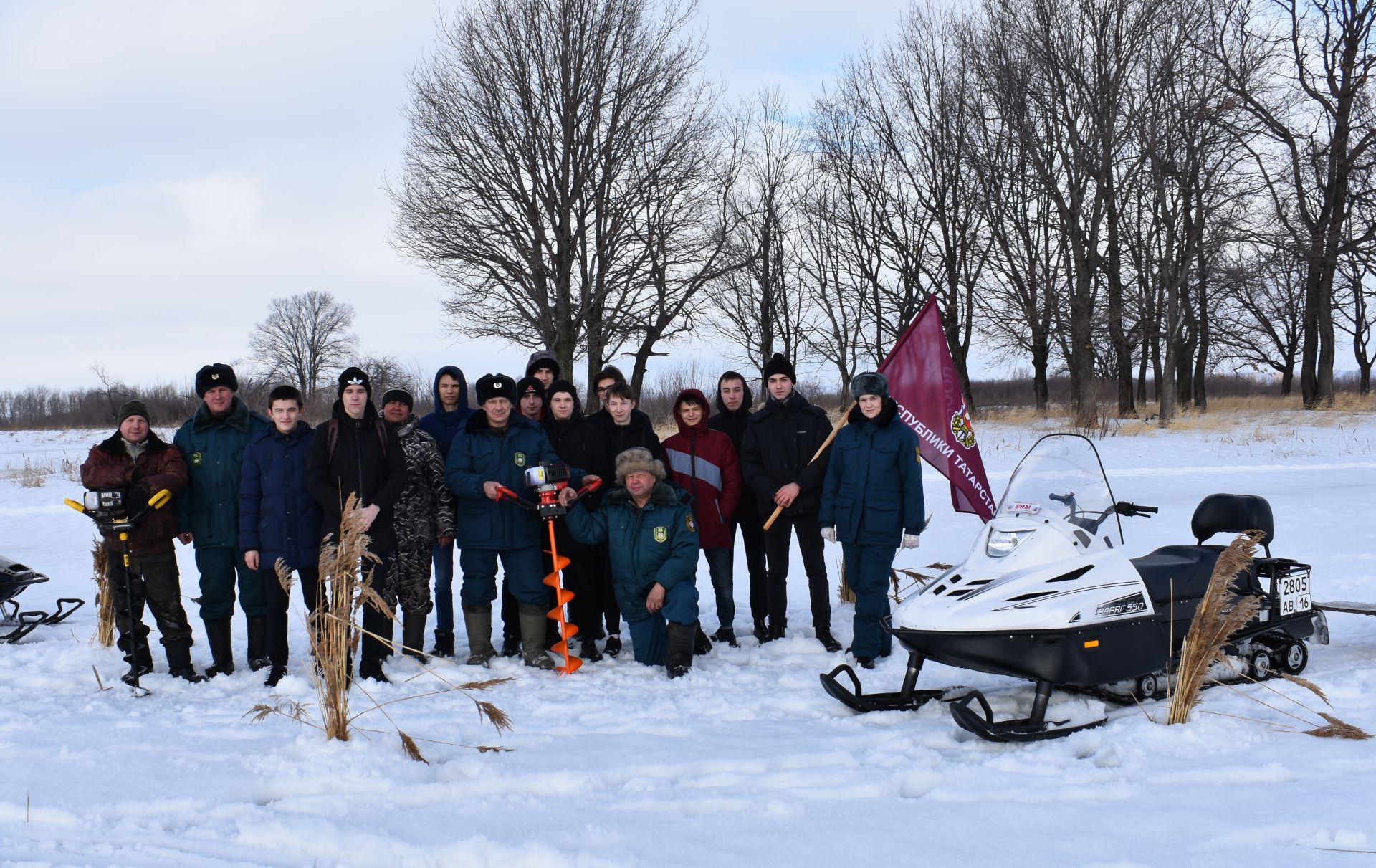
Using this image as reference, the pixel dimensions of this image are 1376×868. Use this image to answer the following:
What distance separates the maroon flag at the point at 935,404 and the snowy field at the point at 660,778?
6.46 ft

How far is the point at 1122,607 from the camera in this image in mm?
3975

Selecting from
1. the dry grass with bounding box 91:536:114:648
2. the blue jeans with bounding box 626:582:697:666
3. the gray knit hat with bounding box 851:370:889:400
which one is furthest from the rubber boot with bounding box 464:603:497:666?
the gray knit hat with bounding box 851:370:889:400

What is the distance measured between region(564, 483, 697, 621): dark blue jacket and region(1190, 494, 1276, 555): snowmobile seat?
2873 millimetres

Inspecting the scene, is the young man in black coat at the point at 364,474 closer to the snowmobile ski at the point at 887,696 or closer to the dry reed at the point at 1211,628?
the snowmobile ski at the point at 887,696

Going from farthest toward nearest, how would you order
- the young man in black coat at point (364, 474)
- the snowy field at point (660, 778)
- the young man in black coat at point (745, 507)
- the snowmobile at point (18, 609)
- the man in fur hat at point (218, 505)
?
the young man in black coat at point (745, 507) → the snowmobile at point (18, 609) → the man in fur hat at point (218, 505) → the young man in black coat at point (364, 474) → the snowy field at point (660, 778)

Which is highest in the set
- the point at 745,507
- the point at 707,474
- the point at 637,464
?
the point at 637,464

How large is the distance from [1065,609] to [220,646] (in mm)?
4519

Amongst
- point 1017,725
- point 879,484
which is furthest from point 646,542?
point 1017,725

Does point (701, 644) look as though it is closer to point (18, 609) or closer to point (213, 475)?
point (213, 475)

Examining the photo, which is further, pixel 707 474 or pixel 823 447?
pixel 707 474

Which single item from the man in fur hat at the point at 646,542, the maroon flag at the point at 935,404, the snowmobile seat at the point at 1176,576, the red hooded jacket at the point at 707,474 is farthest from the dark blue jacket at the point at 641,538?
the snowmobile seat at the point at 1176,576

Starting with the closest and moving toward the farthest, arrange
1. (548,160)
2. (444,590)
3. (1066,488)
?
(1066,488)
(444,590)
(548,160)

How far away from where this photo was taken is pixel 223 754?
11.8 ft

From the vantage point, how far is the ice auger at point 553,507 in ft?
16.7
